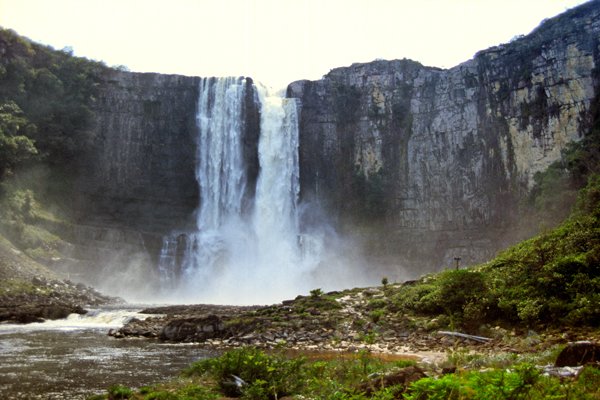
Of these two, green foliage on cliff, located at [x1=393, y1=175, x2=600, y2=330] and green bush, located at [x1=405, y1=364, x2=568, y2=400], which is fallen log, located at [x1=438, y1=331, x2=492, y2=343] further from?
green bush, located at [x1=405, y1=364, x2=568, y2=400]

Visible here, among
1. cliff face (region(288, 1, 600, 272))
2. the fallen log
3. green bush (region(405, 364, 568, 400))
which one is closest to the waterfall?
cliff face (region(288, 1, 600, 272))

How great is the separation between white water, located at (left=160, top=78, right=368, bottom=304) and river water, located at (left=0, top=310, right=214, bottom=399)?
2397 cm

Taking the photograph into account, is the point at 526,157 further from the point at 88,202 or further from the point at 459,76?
the point at 88,202

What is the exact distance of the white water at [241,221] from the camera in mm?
42281

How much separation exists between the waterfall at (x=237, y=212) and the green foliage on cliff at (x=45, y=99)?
10606mm

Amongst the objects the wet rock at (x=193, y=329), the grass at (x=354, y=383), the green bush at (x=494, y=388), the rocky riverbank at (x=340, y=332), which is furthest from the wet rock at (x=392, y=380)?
the wet rock at (x=193, y=329)

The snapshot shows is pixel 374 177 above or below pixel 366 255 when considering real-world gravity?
above

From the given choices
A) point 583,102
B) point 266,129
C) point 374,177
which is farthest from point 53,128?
point 583,102

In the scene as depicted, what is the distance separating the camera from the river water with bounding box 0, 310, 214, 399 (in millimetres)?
8727

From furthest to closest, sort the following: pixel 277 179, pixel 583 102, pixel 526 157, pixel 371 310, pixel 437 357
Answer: pixel 277 179 < pixel 526 157 < pixel 583 102 < pixel 371 310 < pixel 437 357

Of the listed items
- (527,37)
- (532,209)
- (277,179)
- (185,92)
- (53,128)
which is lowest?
(532,209)

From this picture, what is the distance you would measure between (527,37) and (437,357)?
3776 cm

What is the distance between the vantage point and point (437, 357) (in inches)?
411

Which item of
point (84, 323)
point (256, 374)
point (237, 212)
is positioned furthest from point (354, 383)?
point (237, 212)
